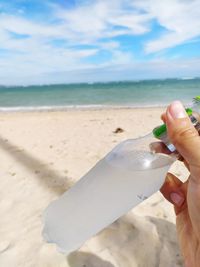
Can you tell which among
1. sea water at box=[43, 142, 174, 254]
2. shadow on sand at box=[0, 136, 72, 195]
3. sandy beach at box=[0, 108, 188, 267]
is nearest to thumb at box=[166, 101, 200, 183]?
sea water at box=[43, 142, 174, 254]

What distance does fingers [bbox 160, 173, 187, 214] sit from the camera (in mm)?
1627

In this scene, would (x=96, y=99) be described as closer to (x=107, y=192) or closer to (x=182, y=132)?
(x=107, y=192)

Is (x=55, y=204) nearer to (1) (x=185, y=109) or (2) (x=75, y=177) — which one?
(1) (x=185, y=109)

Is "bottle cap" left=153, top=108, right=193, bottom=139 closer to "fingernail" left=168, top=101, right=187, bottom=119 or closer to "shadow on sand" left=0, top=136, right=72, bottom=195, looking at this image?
"fingernail" left=168, top=101, right=187, bottom=119

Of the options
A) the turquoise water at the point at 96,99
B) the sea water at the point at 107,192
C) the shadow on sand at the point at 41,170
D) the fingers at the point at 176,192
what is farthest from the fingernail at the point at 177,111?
the turquoise water at the point at 96,99

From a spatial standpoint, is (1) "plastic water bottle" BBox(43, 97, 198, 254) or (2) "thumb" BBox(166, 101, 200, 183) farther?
(1) "plastic water bottle" BBox(43, 97, 198, 254)

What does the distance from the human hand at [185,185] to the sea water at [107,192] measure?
0.11 metres

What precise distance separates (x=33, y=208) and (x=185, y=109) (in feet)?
6.34

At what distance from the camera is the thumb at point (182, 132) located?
1151 millimetres

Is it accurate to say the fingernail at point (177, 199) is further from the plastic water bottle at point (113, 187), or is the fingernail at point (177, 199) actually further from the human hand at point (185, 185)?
the plastic water bottle at point (113, 187)

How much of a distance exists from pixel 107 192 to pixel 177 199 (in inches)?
16.8

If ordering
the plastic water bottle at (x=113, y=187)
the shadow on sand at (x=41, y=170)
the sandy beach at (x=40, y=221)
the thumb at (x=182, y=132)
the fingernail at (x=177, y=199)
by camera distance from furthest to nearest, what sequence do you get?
the shadow on sand at (x=41, y=170), the sandy beach at (x=40, y=221), the fingernail at (x=177, y=199), the plastic water bottle at (x=113, y=187), the thumb at (x=182, y=132)

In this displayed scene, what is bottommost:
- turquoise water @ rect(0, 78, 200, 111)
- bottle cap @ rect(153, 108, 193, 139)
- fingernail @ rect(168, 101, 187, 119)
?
turquoise water @ rect(0, 78, 200, 111)

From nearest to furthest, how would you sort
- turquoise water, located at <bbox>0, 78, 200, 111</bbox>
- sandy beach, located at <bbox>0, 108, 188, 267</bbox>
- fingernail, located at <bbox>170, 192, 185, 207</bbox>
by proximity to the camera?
fingernail, located at <bbox>170, 192, 185, 207</bbox>, sandy beach, located at <bbox>0, 108, 188, 267</bbox>, turquoise water, located at <bbox>0, 78, 200, 111</bbox>
